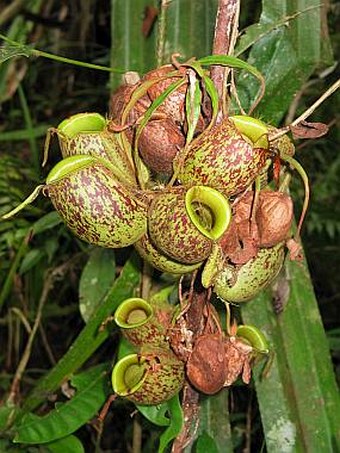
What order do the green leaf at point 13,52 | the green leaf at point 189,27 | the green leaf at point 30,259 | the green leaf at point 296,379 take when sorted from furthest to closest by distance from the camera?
the green leaf at point 30,259 < the green leaf at point 189,27 < the green leaf at point 296,379 < the green leaf at point 13,52

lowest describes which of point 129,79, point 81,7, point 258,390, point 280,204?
point 258,390

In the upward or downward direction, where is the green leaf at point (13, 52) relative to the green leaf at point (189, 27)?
downward

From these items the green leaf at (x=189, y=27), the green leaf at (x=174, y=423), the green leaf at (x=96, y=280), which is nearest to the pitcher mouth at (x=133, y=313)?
the green leaf at (x=174, y=423)

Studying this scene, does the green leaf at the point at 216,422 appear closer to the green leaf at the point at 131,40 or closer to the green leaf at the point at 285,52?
the green leaf at the point at 285,52

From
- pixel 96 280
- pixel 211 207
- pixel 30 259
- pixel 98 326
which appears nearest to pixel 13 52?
pixel 211 207

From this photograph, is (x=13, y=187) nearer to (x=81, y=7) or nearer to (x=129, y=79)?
(x=129, y=79)

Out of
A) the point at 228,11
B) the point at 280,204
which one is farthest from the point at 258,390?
the point at 228,11

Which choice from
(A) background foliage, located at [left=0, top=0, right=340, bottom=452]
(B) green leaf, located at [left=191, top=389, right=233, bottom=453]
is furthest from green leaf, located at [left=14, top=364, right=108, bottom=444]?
(B) green leaf, located at [left=191, top=389, right=233, bottom=453]

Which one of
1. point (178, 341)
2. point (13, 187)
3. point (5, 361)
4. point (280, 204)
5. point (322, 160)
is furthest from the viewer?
point (322, 160)
